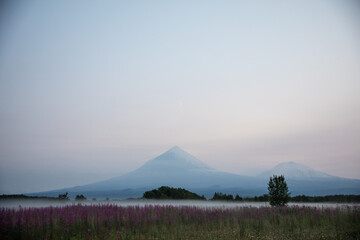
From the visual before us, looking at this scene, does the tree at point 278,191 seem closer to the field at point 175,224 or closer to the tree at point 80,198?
the field at point 175,224

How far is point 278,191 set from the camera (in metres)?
21.1

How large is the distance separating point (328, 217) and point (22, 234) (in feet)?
46.6

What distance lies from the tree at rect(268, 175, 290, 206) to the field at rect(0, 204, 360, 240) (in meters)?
3.67

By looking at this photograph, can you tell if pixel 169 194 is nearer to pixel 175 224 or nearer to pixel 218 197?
pixel 218 197

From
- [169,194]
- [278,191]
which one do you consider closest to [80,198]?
[169,194]

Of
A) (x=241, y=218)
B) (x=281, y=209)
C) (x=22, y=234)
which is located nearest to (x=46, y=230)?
(x=22, y=234)

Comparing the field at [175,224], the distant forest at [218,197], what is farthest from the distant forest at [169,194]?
the field at [175,224]

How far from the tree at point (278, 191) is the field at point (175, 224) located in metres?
3.67

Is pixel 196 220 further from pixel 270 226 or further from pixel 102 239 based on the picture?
pixel 102 239

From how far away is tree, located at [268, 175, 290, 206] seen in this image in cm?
2066

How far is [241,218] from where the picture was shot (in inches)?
598

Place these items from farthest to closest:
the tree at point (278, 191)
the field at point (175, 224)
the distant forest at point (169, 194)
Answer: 1. the distant forest at point (169, 194)
2. the tree at point (278, 191)
3. the field at point (175, 224)

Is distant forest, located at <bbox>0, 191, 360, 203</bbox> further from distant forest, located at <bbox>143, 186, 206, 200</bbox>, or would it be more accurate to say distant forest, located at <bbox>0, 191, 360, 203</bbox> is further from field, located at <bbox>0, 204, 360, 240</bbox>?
field, located at <bbox>0, 204, 360, 240</bbox>

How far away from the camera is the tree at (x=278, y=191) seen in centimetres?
2066
